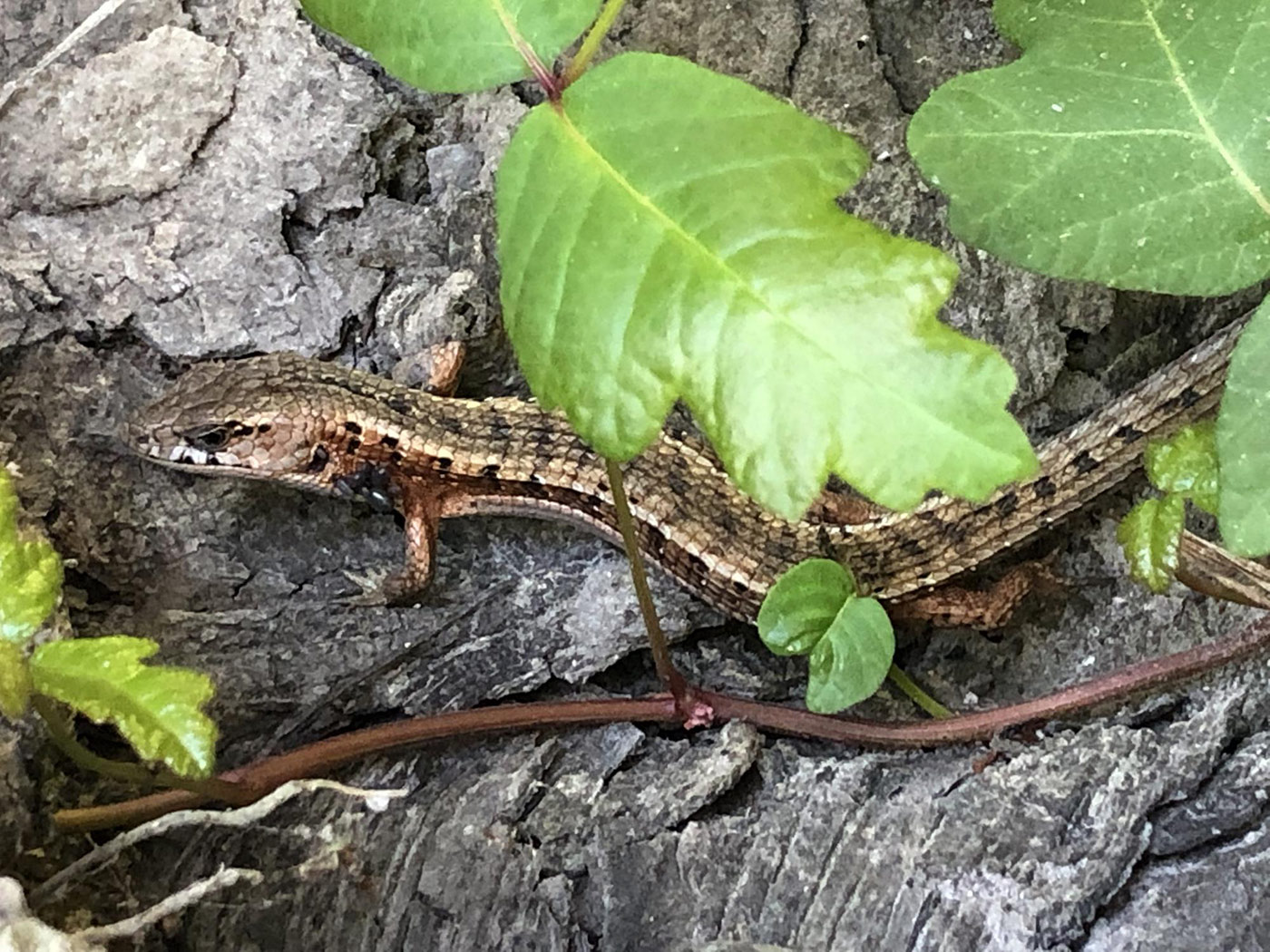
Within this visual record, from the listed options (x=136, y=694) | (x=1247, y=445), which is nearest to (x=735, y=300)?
(x=1247, y=445)

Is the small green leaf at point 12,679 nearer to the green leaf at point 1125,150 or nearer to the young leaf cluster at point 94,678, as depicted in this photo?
the young leaf cluster at point 94,678

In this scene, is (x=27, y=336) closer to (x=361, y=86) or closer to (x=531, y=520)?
(x=361, y=86)

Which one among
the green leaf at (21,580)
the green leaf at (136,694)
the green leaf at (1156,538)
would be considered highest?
the green leaf at (21,580)

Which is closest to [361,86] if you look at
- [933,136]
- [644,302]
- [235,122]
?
[235,122]

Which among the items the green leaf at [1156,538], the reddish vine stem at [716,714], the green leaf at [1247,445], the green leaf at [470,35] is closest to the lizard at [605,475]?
the reddish vine stem at [716,714]

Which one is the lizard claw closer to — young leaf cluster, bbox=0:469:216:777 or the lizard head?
the lizard head
